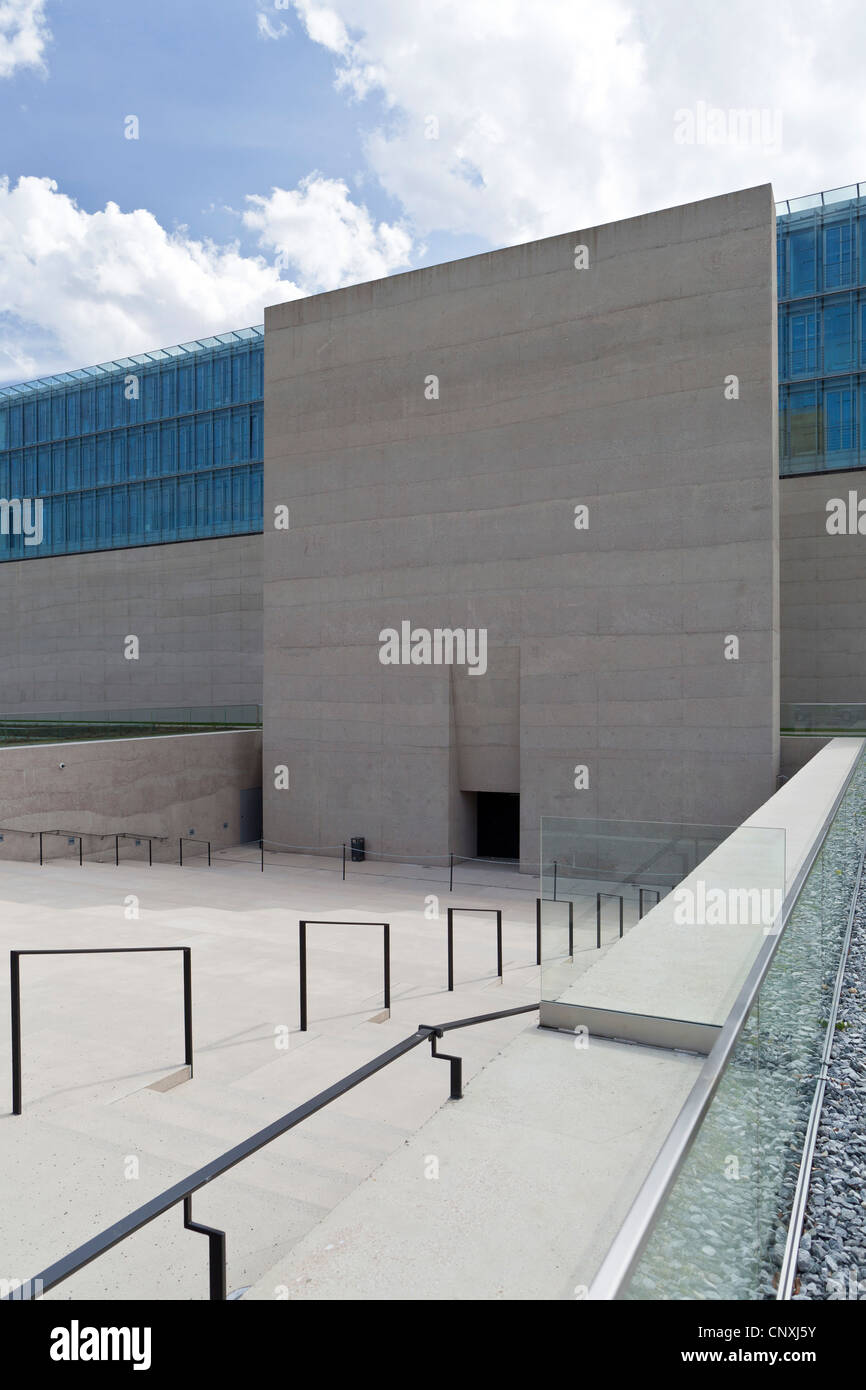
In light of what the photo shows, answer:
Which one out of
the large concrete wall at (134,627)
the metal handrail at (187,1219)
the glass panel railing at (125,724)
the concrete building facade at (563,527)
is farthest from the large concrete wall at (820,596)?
the metal handrail at (187,1219)

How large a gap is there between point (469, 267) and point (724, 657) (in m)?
11.8

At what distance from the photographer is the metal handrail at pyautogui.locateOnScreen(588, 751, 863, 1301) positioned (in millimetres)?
1948

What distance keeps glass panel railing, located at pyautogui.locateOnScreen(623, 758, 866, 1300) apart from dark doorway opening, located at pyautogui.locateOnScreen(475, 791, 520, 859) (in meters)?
20.0

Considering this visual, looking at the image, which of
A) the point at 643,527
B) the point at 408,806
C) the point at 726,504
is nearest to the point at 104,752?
the point at 408,806

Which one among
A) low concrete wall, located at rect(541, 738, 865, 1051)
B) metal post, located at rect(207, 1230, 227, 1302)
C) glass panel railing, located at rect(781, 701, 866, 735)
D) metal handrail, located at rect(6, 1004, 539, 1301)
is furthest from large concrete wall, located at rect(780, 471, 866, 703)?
metal post, located at rect(207, 1230, 227, 1302)

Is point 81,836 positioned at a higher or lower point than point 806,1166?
lower

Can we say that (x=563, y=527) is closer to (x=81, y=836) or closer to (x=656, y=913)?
(x=81, y=836)

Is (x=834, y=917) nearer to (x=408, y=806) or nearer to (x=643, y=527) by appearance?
(x=643, y=527)

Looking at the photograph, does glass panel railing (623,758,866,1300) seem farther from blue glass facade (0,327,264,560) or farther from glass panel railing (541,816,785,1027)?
blue glass facade (0,327,264,560)

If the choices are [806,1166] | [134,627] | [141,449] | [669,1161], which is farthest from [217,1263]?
[141,449]

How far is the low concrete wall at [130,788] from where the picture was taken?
19.0 m

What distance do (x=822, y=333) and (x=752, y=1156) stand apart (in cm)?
2927

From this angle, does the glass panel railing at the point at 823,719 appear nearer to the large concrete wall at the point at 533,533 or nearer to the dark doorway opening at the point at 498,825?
the large concrete wall at the point at 533,533

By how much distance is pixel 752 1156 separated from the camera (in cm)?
280
